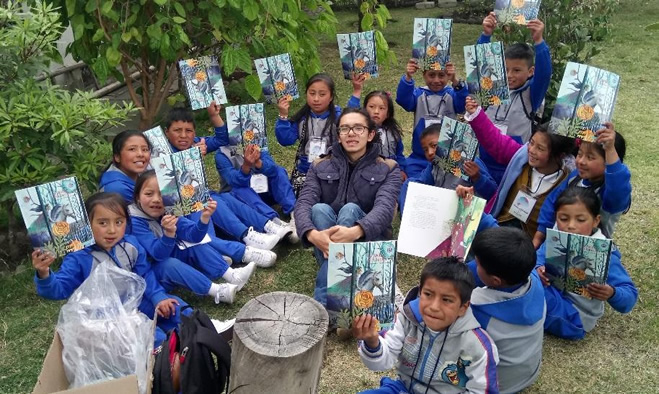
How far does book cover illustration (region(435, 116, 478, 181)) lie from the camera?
3515mm

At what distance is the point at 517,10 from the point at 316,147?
1.58 m

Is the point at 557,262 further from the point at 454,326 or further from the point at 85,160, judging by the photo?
the point at 85,160

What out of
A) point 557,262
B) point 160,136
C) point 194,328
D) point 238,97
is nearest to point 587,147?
point 557,262

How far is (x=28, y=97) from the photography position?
10.3ft

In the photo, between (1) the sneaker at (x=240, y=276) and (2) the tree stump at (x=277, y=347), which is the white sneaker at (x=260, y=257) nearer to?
(1) the sneaker at (x=240, y=276)

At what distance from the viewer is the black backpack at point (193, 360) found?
2.23 metres

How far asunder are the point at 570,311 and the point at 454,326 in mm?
1093

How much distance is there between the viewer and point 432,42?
158 inches

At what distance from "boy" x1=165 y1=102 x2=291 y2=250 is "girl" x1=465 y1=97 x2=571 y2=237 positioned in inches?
54.9

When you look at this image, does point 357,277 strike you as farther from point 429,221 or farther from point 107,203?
point 107,203

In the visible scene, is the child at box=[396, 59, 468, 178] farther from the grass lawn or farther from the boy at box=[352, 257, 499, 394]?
the boy at box=[352, 257, 499, 394]

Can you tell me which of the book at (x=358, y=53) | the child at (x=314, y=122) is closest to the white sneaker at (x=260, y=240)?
the child at (x=314, y=122)

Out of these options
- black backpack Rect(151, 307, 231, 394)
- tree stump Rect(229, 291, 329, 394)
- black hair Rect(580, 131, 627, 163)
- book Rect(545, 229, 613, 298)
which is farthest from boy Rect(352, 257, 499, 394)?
black hair Rect(580, 131, 627, 163)

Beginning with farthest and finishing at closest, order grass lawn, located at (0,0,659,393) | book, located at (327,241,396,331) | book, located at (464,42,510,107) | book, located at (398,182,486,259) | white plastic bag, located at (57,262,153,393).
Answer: book, located at (464,42,510,107) < book, located at (398,182,486,259) < grass lawn, located at (0,0,659,393) < white plastic bag, located at (57,262,153,393) < book, located at (327,241,396,331)
